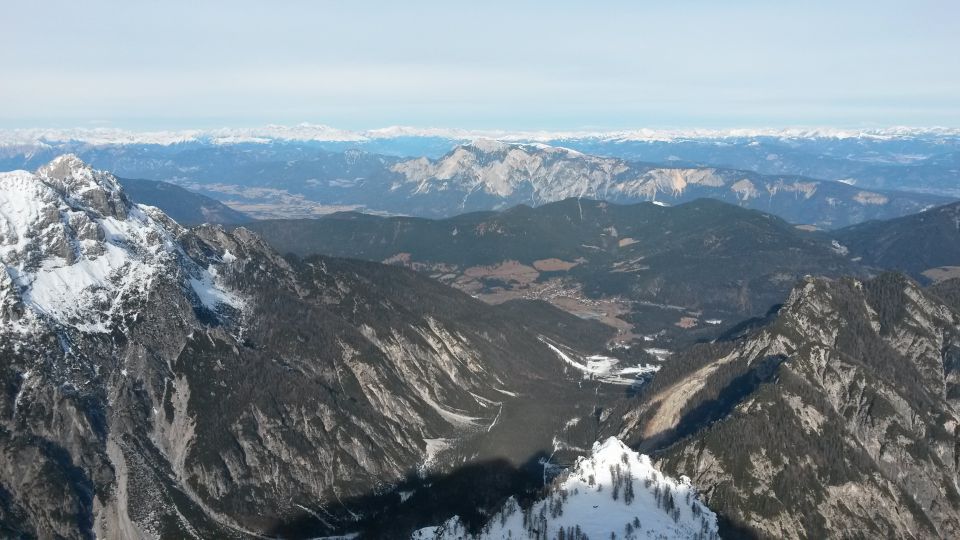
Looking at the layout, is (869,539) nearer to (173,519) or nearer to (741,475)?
(741,475)

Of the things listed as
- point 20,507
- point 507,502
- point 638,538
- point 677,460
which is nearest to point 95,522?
point 20,507

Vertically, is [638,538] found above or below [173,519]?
above

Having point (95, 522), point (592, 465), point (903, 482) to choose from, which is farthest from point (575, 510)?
point (95, 522)

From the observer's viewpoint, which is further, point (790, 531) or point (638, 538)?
point (790, 531)

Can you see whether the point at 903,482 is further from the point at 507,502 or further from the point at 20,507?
the point at 20,507

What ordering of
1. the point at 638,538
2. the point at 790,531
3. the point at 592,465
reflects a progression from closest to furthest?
the point at 638,538 < the point at 790,531 < the point at 592,465

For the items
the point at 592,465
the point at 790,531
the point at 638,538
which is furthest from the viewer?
the point at 592,465
